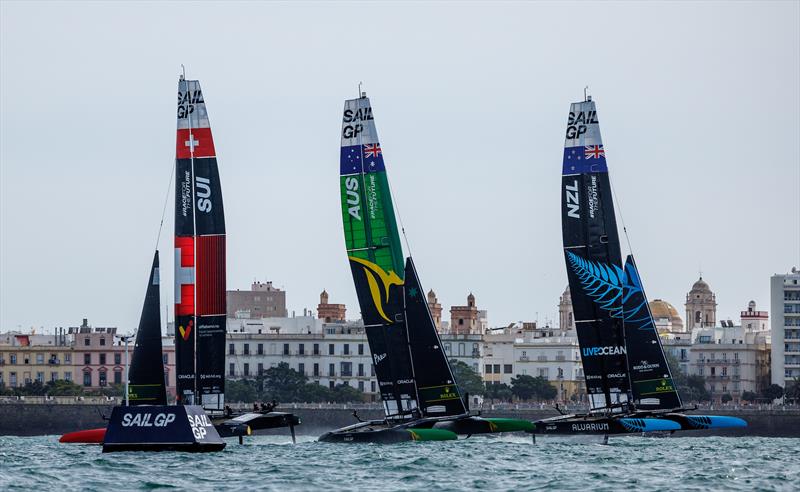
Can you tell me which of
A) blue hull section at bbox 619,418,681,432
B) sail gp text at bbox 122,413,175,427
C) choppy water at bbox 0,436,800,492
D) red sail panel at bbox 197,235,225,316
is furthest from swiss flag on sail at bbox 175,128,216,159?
blue hull section at bbox 619,418,681,432

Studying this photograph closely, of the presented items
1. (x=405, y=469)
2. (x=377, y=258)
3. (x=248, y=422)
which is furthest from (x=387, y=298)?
(x=405, y=469)

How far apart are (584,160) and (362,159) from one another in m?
7.33

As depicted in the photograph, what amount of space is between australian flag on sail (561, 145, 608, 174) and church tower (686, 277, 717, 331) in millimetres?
131241

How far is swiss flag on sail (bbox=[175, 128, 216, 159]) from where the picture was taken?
203 ft

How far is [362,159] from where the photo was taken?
61.4 meters

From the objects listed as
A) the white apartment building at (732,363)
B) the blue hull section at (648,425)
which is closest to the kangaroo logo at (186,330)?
the blue hull section at (648,425)

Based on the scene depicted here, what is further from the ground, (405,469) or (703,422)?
(703,422)

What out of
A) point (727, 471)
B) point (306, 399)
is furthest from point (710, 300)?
point (727, 471)

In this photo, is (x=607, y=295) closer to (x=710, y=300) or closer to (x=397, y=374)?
(x=397, y=374)

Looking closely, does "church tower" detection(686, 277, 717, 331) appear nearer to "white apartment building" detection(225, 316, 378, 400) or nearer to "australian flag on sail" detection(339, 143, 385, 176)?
"white apartment building" detection(225, 316, 378, 400)

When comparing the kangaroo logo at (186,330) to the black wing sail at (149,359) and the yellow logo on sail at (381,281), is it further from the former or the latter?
the yellow logo on sail at (381,281)

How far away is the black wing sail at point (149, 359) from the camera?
6384 centimetres

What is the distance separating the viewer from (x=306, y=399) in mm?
134500

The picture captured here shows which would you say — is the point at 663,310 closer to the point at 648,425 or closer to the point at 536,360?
the point at 536,360
